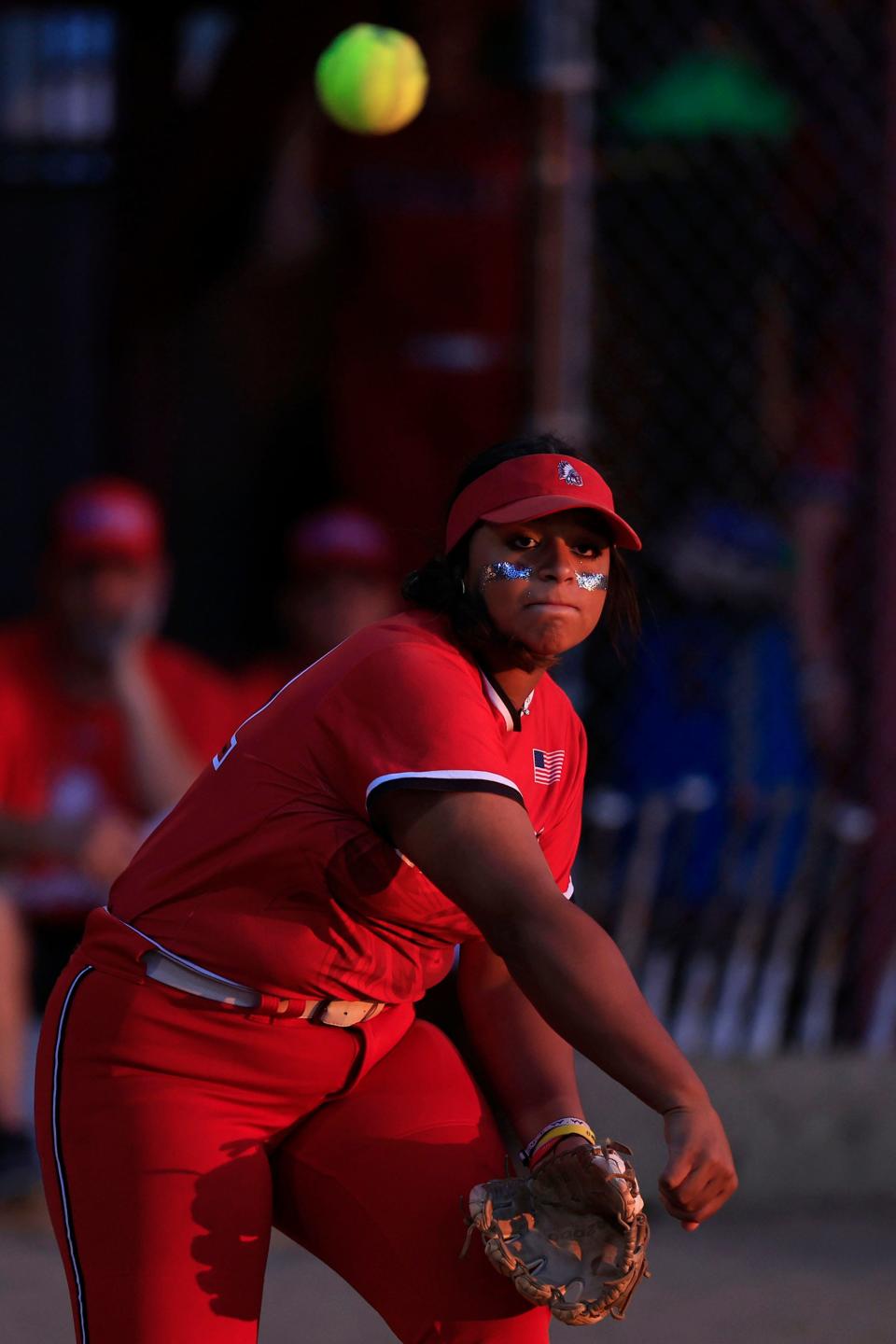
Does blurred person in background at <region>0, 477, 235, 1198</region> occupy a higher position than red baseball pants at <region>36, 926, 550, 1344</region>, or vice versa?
red baseball pants at <region>36, 926, 550, 1344</region>

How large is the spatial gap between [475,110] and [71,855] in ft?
9.49

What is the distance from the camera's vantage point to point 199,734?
5121 millimetres

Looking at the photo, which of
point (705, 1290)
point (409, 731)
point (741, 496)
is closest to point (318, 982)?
point (409, 731)

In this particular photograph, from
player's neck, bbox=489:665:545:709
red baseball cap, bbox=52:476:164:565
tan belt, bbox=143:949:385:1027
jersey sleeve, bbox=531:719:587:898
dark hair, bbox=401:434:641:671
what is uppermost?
dark hair, bbox=401:434:641:671

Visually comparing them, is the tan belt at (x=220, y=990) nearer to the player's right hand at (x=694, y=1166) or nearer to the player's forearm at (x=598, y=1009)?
the player's forearm at (x=598, y=1009)

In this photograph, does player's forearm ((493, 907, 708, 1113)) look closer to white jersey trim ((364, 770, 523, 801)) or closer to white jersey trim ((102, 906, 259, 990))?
white jersey trim ((364, 770, 523, 801))

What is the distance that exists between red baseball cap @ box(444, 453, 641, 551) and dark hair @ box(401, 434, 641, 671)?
24 millimetres

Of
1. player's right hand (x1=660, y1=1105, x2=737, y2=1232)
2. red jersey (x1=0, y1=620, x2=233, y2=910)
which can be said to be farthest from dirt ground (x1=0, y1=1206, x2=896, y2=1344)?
player's right hand (x1=660, y1=1105, x2=737, y2=1232)

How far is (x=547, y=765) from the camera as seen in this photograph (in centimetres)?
249

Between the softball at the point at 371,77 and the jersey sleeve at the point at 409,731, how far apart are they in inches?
79.3

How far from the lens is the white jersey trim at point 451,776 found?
2.12m

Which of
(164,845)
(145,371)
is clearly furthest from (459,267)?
(164,845)

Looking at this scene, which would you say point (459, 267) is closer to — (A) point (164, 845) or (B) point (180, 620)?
(B) point (180, 620)

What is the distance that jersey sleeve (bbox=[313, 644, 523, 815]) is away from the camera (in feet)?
7.00
